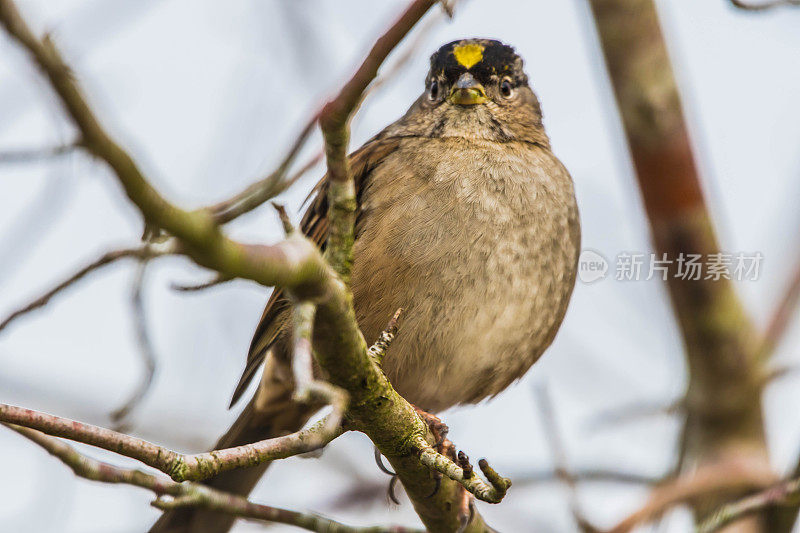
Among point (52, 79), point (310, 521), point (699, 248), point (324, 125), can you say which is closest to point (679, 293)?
point (699, 248)

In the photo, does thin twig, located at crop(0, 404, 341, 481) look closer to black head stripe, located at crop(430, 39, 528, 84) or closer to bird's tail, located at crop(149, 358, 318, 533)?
bird's tail, located at crop(149, 358, 318, 533)

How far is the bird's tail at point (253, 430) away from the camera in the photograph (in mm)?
4047

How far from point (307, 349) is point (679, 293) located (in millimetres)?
3376

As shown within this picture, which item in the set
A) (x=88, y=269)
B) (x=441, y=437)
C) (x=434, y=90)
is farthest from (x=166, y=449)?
(x=434, y=90)

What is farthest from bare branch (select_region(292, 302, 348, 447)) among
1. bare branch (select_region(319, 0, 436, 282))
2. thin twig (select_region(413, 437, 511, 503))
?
thin twig (select_region(413, 437, 511, 503))

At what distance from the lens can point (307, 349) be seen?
1.90 m

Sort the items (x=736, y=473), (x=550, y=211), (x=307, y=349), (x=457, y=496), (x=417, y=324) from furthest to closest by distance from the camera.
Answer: (x=736, y=473), (x=550, y=211), (x=417, y=324), (x=457, y=496), (x=307, y=349)

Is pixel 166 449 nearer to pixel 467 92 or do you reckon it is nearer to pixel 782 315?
pixel 467 92

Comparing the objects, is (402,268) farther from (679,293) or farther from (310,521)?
(679,293)

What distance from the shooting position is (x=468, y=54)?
4570mm

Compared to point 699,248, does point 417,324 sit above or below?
below

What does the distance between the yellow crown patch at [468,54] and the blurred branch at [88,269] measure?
2562mm

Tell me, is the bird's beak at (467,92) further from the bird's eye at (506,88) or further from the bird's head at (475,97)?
the bird's eye at (506,88)

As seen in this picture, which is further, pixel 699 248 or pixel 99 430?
pixel 699 248
